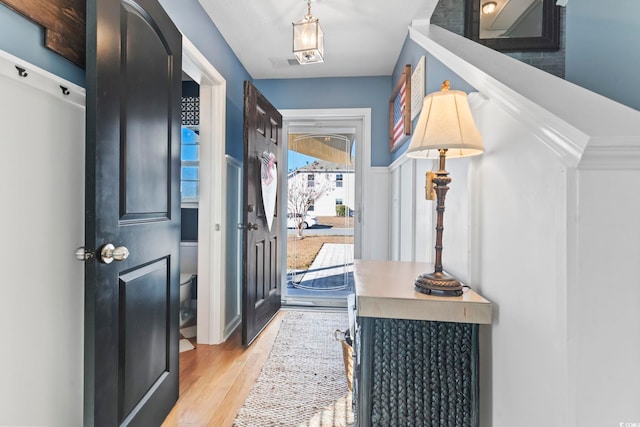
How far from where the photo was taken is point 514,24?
2.39 meters

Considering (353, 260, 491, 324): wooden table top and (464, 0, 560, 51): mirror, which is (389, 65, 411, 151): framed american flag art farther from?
(353, 260, 491, 324): wooden table top

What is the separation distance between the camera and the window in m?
2.96

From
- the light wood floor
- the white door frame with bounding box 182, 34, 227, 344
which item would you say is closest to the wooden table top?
the light wood floor

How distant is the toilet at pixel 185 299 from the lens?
8.61 feet

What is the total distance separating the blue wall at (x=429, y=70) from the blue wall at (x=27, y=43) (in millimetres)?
1459

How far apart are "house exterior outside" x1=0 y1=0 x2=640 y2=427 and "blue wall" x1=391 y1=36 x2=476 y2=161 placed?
0.06 ft

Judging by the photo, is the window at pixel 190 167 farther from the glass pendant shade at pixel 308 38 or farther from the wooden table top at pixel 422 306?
the wooden table top at pixel 422 306

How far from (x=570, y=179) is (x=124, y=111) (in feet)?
4.55

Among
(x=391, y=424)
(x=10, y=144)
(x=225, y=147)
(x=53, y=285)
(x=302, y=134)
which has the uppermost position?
(x=302, y=134)

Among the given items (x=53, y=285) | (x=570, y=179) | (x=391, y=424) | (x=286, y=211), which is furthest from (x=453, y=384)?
(x=286, y=211)

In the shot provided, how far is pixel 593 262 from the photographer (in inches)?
24.1

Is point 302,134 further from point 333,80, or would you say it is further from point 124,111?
point 124,111

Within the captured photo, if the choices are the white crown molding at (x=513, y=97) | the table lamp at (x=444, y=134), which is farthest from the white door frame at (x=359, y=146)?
the table lamp at (x=444, y=134)

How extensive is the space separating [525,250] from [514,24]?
2.42 m
